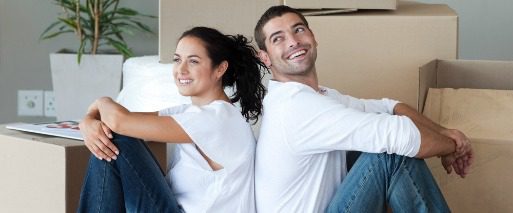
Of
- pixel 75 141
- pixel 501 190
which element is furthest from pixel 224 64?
pixel 501 190

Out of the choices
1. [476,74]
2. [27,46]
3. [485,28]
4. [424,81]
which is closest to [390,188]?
[424,81]

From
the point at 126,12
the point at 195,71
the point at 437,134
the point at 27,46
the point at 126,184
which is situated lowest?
the point at 126,184

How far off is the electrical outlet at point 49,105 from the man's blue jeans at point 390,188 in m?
1.84

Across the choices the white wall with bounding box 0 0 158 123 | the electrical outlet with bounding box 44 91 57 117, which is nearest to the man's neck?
the white wall with bounding box 0 0 158 123

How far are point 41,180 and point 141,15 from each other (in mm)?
1436

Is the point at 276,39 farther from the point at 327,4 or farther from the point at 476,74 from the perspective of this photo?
the point at 476,74

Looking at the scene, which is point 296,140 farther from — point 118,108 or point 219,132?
point 118,108

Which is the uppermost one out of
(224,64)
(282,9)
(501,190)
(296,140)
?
(282,9)

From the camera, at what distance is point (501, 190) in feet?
5.78

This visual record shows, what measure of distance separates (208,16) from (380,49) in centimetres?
42

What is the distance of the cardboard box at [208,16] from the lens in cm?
212

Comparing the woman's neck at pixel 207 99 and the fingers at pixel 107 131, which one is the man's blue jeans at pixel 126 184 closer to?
the fingers at pixel 107 131

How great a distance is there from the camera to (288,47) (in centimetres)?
171

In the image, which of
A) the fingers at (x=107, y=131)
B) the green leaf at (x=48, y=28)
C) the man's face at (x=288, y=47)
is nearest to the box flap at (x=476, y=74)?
the man's face at (x=288, y=47)
